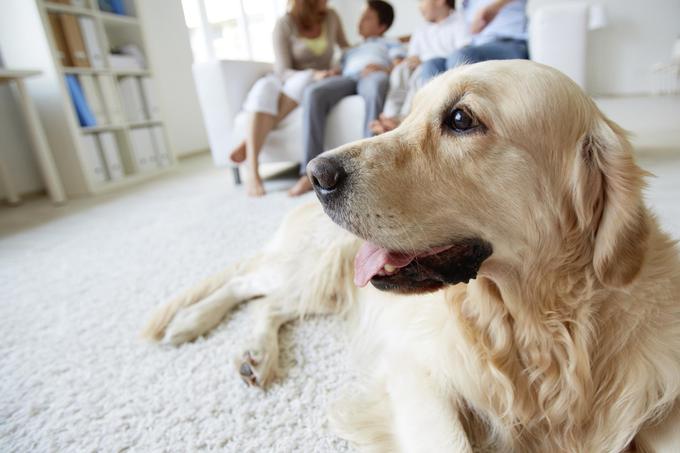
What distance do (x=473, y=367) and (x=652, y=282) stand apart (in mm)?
315

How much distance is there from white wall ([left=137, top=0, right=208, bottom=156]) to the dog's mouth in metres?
4.90

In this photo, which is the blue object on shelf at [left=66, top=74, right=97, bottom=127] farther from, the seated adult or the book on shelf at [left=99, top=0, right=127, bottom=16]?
the seated adult

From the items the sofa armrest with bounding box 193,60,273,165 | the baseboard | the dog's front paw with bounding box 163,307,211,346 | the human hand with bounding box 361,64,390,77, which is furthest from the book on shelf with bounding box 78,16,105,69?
the dog's front paw with bounding box 163,307,211,346

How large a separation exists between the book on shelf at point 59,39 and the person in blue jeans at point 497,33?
2.92 meters

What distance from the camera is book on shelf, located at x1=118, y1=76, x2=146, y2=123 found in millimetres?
3941

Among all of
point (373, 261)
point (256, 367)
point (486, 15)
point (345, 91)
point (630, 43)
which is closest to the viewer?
point (373, 261)

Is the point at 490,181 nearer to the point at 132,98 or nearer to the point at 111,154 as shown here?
the point at 111,154

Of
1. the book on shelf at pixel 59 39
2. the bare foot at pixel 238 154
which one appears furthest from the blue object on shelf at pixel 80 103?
the bare foot at pixel 238 154

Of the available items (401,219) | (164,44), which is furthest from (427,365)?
(164,44)

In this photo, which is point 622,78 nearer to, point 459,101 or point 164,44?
point 164,44

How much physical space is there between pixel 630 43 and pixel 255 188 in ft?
26.4

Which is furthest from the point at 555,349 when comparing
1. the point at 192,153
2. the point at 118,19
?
the point at 192,153

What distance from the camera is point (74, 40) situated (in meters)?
3.35

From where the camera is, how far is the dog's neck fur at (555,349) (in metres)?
0.64
